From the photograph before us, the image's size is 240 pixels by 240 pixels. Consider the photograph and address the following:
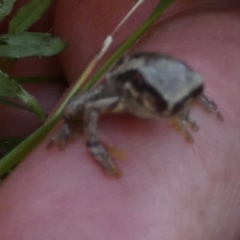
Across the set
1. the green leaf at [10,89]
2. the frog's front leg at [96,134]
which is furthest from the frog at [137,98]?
the green leaf at [10,89]

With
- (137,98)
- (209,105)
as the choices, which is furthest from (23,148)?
(209,105)

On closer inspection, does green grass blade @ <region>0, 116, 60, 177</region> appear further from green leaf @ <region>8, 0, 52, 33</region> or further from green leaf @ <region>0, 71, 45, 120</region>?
green leaf @ <region>8, 0, 52, 33</region>

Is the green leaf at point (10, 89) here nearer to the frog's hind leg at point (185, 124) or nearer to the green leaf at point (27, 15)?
the green leaf at point (27, 15)

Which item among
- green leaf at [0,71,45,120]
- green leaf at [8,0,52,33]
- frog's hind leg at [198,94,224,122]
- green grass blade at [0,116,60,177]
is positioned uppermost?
green leaf at [8,0,52,33]

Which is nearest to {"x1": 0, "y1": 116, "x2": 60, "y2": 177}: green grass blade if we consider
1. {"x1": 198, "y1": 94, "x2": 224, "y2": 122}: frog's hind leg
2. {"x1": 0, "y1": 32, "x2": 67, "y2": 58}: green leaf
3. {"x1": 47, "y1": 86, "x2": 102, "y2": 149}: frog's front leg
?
{"x1": 47, "y1": 86, "x2": 102, "y2": 149}: frog's front leg

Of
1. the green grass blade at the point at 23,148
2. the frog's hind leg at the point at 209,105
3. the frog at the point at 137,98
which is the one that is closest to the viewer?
the frog at the point at 137,98

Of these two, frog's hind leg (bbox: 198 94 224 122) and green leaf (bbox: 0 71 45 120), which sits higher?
green leaf (bbox: 0 71 45 120)
